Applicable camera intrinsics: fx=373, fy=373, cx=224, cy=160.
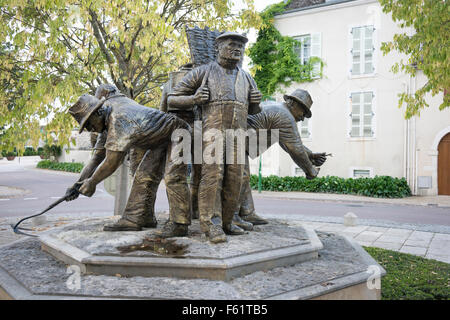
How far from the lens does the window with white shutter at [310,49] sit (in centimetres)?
1552

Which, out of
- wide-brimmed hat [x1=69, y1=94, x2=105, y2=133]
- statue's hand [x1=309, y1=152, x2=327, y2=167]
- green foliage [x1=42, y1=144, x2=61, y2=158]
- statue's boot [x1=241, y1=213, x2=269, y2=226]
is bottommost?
statue's boot [x1=241, y1=213, x2=269, y2=226]

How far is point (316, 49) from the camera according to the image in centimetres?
1558

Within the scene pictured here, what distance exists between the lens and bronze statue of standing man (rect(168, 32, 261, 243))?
353cm

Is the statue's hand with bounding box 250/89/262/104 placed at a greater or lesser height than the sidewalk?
greater

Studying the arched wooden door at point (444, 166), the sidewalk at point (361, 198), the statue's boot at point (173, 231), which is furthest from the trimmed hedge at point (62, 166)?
the statue's boot at point (173, 231)

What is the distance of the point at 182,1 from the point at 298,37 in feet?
33.0

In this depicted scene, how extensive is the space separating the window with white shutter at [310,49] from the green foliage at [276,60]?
155 mm

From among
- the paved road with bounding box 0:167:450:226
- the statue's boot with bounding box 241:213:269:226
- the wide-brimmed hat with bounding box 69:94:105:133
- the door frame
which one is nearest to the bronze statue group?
the wide-brimmed hat with bounding box 69:94:105:133

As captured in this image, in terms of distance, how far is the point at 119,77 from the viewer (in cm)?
672

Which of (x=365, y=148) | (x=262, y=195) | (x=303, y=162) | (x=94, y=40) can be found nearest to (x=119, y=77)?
(x=94, y=40)

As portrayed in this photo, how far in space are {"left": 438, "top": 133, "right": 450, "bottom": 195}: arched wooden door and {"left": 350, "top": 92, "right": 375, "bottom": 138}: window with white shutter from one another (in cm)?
246

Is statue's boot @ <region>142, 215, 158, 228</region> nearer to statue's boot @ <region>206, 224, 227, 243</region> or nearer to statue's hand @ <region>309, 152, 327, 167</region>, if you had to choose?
statue's boot @ <region>206, 224, 227, 243</region>

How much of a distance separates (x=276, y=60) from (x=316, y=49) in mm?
1729
